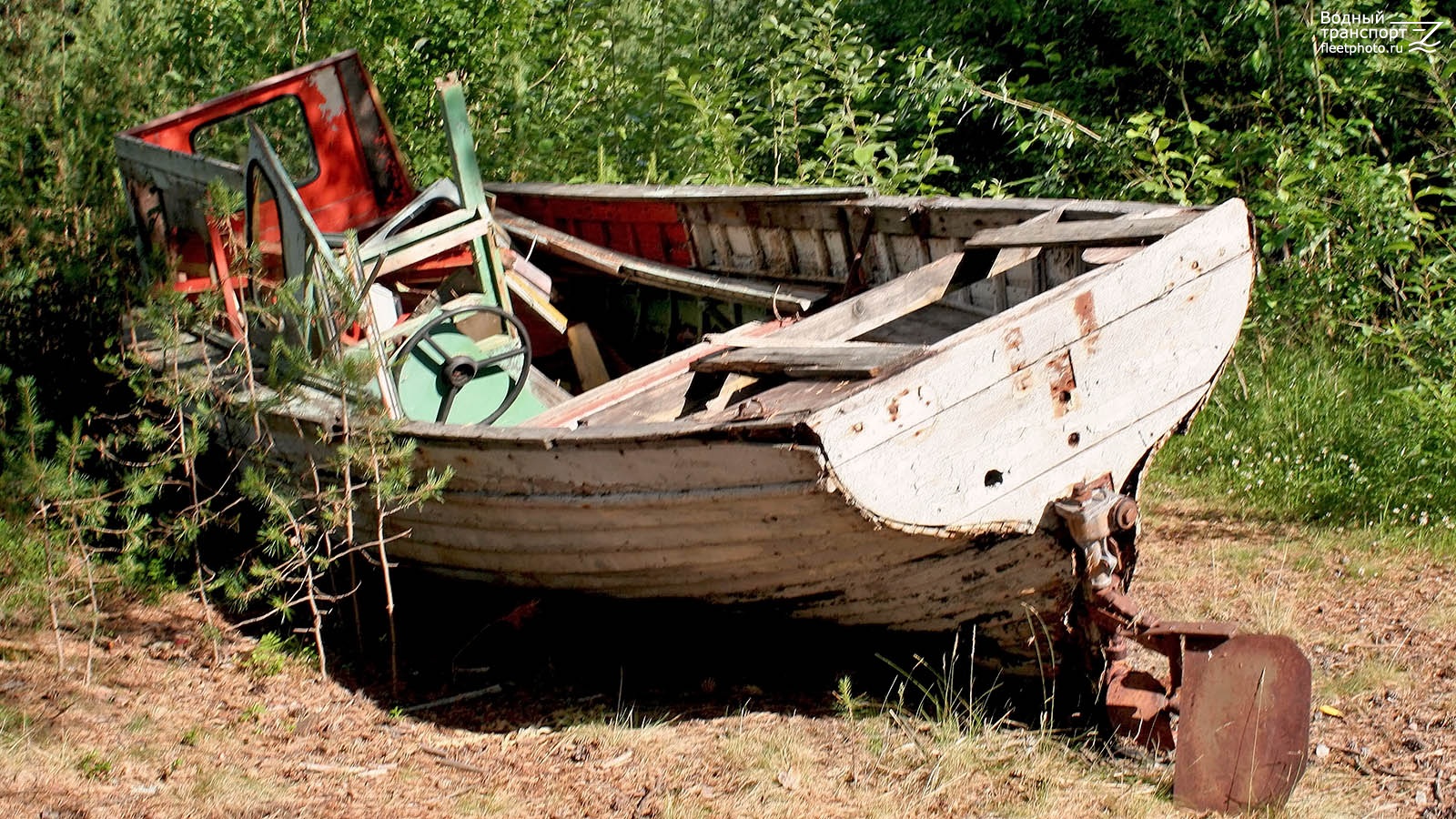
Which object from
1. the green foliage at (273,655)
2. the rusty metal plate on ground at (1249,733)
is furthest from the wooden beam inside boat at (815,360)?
the green foliage at (273,655)

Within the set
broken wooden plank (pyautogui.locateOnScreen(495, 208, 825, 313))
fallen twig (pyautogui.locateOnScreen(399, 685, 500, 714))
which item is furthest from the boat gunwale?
broken wooden plank (pyautogui.locateOnScreen(495, 208, 825, 313))

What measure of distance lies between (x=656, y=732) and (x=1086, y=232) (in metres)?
2.06

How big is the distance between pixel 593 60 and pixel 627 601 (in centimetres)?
486

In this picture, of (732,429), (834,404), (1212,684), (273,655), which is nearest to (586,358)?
(273,655)

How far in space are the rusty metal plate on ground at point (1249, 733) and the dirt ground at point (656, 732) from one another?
0.10 m

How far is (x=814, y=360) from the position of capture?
3691 millimetres

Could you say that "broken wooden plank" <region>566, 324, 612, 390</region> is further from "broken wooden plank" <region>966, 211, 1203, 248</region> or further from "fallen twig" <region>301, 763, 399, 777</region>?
"fallen twig" <region>301, 763, 399, 777</region>

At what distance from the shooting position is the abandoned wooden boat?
345 centimetres

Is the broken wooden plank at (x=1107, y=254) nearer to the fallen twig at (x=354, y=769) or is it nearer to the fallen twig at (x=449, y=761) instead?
the fallen twig at (x=449, y=761)

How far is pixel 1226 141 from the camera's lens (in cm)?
653

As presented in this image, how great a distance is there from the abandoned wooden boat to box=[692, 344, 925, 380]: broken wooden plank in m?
0.01

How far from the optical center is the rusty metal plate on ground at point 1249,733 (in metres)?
3.46

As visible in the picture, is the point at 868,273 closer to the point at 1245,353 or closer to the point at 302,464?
the point at 1245,353

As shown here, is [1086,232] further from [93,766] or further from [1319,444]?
[93,766]
